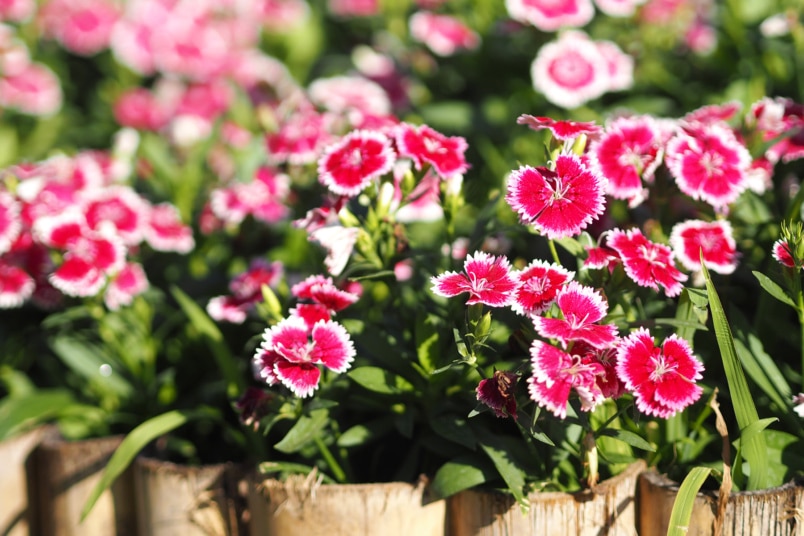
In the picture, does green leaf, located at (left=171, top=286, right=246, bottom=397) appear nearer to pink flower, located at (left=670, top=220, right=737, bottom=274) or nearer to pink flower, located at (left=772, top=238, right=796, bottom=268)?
pink flower, located at (left=670, top=220, right=737, bottom=274)

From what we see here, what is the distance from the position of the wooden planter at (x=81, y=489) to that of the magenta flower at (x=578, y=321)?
1052 mm

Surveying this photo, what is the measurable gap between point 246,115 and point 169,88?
1.41 feet

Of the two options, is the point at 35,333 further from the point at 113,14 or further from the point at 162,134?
the point at 113,14

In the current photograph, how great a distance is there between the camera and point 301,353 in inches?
50.2

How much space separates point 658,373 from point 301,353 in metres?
0.51

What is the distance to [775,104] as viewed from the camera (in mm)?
1669

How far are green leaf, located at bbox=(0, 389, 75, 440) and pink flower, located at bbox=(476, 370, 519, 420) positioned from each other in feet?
3.58

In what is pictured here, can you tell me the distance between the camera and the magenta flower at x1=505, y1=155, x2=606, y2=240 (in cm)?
122

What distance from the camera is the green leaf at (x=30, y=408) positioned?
1812 mm

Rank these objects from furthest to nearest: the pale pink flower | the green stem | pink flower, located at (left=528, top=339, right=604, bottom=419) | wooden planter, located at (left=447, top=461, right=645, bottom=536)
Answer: the pale pink flower < the green stem < wooden planter, located at (left=447, top=461, right=645, bottom=536) < pink flower, located at (left=528, top=339, right=604, bottom=419)

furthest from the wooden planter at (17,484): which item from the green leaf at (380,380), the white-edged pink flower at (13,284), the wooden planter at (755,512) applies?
the wooden planter at (755,512)

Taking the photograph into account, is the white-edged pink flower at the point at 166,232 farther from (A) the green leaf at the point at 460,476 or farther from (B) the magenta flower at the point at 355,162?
(A) the green leaf at the point at 460,476

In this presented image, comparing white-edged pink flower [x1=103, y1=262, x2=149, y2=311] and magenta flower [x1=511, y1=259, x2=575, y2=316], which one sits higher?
white-edged pink flower [x1=103, y1=262, x2=149, y2=311]

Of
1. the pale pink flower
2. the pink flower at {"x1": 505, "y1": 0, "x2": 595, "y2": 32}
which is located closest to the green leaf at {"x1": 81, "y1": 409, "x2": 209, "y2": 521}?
the pink flower at {"x1": 505, "y1": 0, "x2": 595, "y2": 32}
